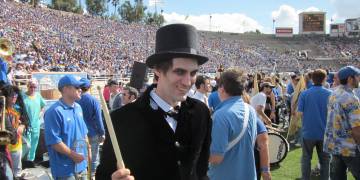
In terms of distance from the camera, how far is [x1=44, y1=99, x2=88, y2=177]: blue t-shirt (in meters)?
4.45

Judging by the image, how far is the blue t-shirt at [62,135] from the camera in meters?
4.45

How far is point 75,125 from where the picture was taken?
15.4ft

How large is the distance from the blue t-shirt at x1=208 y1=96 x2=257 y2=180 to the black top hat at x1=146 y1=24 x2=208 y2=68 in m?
1.39

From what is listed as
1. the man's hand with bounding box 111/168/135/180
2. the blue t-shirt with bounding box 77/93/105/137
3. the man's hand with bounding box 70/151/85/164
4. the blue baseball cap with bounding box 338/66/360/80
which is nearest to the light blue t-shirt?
the blue t-shirt with bounding box 77/93/105/137

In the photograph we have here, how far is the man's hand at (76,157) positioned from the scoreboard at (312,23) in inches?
3336

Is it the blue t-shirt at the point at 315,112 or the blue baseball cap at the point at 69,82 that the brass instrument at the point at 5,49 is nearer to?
the blue baseball cap at the point at 69,82

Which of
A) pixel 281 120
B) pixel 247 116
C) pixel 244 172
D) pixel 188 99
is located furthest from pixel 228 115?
pixel 281 120

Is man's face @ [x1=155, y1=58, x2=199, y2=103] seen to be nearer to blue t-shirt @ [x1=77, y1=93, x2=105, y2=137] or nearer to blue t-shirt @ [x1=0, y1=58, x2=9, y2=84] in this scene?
blue t-shirt @ [x1=0, y1=58, x2=9, y2=84]

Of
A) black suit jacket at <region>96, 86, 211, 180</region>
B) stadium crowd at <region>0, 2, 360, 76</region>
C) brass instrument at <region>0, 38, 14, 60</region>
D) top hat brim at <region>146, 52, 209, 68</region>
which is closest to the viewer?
black suit jacket at <region>96, 86, 211, 180</region>

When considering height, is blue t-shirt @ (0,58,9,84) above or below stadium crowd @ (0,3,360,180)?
above

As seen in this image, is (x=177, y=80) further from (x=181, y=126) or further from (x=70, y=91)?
(x=70, y=91)

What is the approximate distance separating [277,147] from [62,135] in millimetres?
5201

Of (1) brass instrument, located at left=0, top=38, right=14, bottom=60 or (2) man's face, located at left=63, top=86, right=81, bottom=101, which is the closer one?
(2) man's face, located at left=63, top=86, right=81, bottom=101

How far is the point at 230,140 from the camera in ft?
12.1
